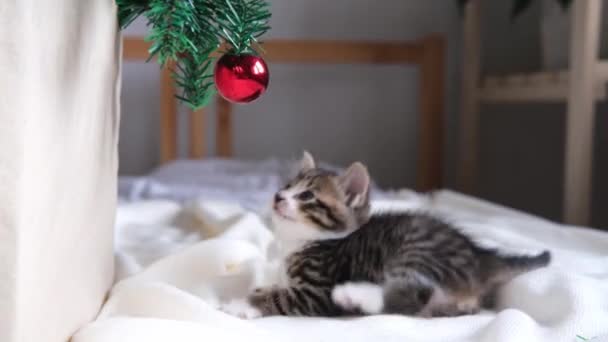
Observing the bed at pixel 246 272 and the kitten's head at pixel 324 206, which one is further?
the kitten's head at pixel 324 206

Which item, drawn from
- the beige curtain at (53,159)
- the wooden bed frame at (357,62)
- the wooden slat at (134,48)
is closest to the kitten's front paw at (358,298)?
the beige curtain at (53,159)

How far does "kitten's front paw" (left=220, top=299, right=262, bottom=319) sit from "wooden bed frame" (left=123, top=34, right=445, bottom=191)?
1311mm

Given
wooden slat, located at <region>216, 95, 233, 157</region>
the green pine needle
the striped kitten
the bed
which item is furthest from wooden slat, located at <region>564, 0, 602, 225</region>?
wooden slat, located at <region>216, 95, 233, 157</region>

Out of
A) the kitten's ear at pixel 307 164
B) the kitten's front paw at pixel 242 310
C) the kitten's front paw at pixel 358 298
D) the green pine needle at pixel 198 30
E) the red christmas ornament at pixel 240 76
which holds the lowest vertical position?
the kitten's front paw at pixel 242 310

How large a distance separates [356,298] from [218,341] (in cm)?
20

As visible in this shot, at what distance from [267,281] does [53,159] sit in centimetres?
46

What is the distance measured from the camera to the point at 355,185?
89 centimetres

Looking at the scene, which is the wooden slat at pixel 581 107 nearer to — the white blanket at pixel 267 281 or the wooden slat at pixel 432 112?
the white blanket at pixel 267 281

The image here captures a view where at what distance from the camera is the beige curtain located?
460mm

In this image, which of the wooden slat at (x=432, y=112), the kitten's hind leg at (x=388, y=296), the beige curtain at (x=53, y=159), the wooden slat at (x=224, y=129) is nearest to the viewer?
the beige curtain at (x=53, y=159)

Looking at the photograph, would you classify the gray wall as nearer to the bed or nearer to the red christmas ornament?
the bed

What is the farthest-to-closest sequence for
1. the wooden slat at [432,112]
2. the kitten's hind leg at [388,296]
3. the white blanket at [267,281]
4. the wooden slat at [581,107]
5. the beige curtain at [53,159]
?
the wooden slat at [432,112] → the wooden slat at [581,107] → the kitten's hind leg at [388,296] → the white blanket at [267,281] → the beige curtain at [53,159]

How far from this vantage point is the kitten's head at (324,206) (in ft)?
2.84

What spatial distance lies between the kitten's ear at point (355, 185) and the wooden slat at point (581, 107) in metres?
0.73
